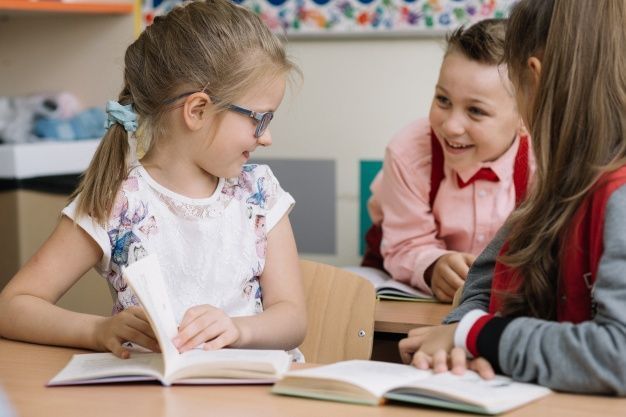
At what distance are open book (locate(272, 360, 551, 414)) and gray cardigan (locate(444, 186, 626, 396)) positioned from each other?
24 millimetres

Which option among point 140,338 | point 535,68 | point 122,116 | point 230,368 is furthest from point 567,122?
point 122,116

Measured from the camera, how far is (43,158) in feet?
11.0

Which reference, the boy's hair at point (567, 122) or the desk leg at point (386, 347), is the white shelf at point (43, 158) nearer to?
the desk leg at point (386, 347)

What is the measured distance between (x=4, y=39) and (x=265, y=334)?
247 centimetres

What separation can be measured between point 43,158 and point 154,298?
2.14 meters

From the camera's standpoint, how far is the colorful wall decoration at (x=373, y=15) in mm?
3135

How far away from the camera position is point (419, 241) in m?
2.39

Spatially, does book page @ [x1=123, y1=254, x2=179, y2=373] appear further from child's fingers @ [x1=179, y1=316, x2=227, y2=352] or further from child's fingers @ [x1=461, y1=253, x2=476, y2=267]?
child's fingers @ [x1=461, y1=253, x2=476, y2=267]

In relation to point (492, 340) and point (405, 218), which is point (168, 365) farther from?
point (405, 218)

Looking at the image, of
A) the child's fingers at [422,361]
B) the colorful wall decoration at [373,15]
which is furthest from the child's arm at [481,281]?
the colorful wall decoration at [373,15]

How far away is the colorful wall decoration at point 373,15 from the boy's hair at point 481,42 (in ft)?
2.57

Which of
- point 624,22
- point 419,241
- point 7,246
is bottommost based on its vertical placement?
point 7,246

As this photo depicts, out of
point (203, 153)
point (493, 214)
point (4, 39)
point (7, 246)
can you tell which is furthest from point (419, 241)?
point (4, 39)

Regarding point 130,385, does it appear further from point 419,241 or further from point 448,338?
point 419,241
